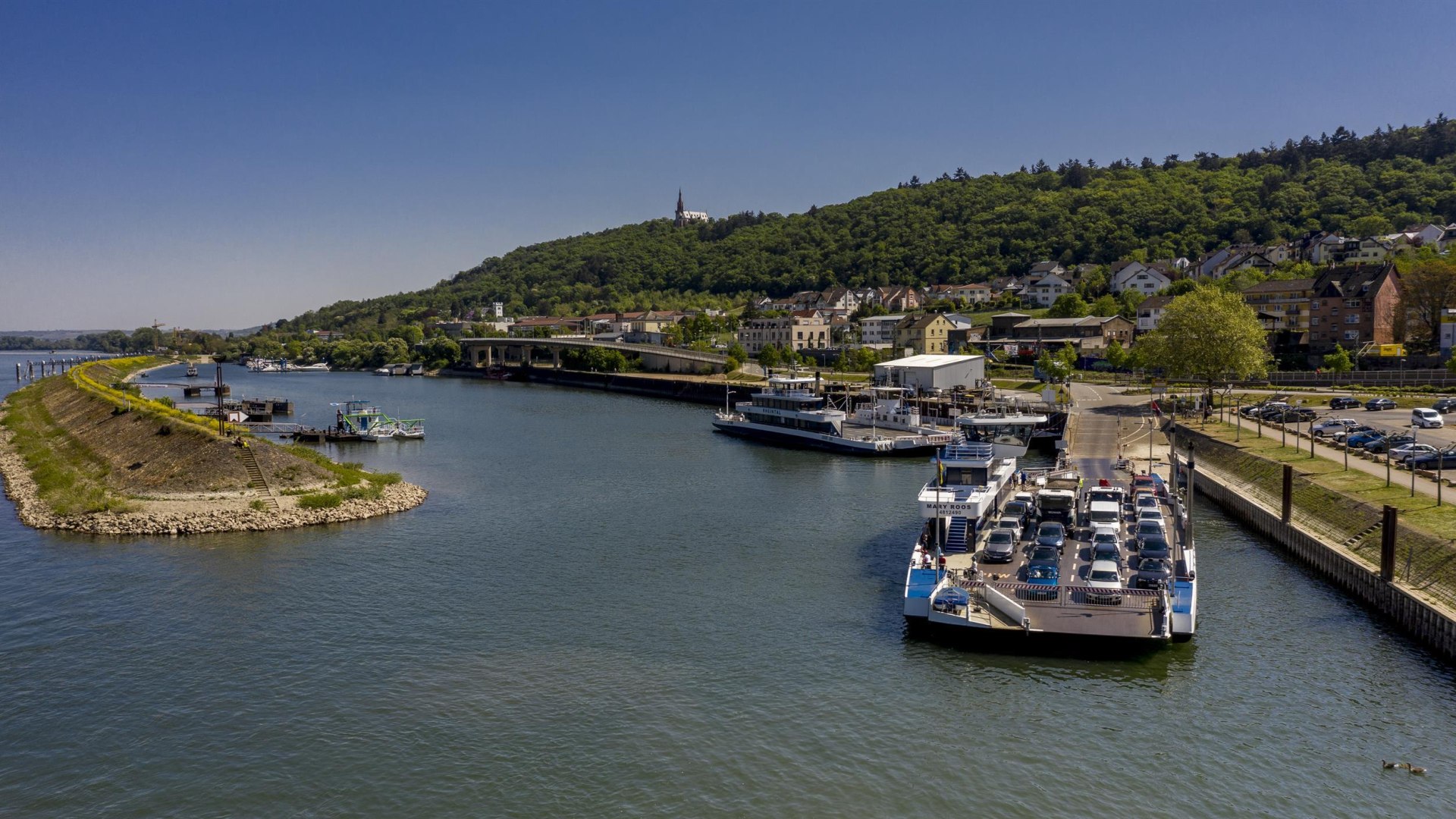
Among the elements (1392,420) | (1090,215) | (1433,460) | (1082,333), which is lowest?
(1433,460)

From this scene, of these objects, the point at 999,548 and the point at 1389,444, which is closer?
the point at 999,548

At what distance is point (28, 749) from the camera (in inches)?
695

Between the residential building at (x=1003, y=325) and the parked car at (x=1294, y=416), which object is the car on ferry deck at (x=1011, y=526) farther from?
the residential building at (x=1003, y=325)

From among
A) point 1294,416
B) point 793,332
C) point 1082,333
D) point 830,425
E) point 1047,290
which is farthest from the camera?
point 793,332

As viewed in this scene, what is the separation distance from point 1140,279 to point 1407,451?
77.0 metres

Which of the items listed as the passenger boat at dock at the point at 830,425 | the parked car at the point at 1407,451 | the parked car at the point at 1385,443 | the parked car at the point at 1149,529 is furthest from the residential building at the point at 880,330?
the parked car at the point at 1149,529

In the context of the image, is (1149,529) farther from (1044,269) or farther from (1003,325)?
(1044,269)

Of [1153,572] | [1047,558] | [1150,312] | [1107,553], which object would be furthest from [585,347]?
[1153,572]

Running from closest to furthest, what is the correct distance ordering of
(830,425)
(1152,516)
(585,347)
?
(1152,516)
(830,425)
(585,347)

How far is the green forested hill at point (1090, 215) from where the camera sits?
401 ft

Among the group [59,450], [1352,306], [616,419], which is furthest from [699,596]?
[1352,306]

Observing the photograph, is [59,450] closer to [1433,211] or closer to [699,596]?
[699,596]

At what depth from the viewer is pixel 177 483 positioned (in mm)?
38469

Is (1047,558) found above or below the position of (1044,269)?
below
